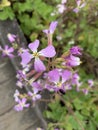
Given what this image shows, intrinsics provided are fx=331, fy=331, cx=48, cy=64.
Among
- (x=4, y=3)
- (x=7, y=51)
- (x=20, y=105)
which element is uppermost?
(x=4, y=3)

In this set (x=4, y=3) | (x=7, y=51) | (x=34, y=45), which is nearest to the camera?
(x=34, y=45)

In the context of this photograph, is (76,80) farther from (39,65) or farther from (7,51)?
(39,65)

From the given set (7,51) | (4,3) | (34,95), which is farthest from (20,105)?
(4,3)

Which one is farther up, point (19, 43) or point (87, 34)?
point (19, 43)

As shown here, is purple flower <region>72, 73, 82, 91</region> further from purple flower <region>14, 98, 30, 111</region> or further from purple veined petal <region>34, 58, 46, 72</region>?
purple veined petal <region>34, 58, 46, 72</region>

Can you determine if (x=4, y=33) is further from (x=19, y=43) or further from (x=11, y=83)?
(x=11, y=83)

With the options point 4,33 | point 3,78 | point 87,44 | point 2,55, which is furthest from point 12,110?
point 87,44

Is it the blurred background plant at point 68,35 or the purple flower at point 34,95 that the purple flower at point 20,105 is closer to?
the purple flower at point 34,95

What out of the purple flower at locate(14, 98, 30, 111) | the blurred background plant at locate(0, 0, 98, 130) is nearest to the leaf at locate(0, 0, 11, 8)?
the blurred background plant at locate(0, 0, 98, 130)
